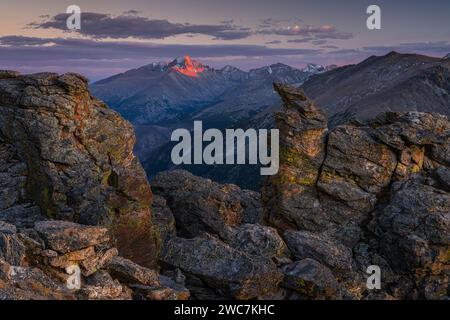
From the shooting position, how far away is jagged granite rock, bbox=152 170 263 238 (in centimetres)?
5636

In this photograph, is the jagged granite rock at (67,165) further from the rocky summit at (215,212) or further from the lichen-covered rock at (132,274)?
the lichen-covered rock at (132,274)

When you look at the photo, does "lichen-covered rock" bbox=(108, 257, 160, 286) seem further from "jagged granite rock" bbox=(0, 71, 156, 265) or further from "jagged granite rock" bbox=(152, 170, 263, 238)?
"jagged granite rock" bbox=(152, 170, 263, 238)

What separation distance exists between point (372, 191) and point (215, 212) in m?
19.9

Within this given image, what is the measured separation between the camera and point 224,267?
125ft

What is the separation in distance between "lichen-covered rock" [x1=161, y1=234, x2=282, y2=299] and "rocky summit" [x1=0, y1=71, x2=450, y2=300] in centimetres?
11

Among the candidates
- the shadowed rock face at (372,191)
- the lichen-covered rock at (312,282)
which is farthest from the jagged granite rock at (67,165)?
the shadowed rock face at (372,191)

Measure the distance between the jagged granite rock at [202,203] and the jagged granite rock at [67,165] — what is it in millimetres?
8967

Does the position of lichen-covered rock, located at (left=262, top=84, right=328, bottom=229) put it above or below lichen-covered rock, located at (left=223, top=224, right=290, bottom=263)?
above

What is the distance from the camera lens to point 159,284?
35125 mm

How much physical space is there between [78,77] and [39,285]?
1164 inches

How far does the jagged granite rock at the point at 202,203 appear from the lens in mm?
56362

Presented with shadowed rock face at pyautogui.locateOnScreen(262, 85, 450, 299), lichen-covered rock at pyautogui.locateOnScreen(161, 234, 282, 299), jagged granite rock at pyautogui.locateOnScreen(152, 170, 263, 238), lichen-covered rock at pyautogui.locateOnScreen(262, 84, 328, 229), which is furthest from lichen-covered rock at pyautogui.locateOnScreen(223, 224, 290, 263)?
lichen-covered rock at pyautogui.locateOnScreen(262, 84, 328, 229)

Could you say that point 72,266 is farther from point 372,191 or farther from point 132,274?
point 372,191
